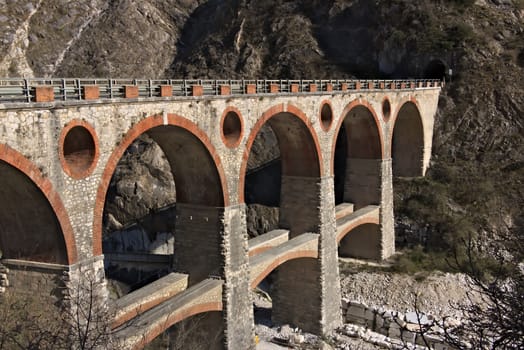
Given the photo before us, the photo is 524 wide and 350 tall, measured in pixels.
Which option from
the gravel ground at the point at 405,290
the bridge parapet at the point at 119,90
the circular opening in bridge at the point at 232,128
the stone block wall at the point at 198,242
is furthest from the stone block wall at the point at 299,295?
the bridge parapet at the point at 119,90

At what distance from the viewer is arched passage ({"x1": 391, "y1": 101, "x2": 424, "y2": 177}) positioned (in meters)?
51.6

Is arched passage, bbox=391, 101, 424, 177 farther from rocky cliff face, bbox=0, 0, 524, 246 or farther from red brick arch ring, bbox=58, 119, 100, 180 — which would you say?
red brick arch ring, bbox=58, 119, 100, 180

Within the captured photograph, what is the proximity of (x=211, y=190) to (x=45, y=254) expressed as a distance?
9.42m

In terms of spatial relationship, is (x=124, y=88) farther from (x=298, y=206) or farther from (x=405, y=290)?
(x=405, y=290)

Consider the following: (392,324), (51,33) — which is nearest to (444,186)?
(392,324)

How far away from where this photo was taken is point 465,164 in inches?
1988

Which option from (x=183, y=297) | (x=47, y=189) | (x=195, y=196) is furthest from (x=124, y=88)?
(x=183, y=297)

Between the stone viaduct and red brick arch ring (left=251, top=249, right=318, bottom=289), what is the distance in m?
0.09

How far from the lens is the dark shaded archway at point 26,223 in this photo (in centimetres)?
1762

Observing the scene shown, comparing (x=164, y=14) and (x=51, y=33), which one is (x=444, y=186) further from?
(x=51, y=33)

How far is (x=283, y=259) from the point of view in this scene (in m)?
30.6

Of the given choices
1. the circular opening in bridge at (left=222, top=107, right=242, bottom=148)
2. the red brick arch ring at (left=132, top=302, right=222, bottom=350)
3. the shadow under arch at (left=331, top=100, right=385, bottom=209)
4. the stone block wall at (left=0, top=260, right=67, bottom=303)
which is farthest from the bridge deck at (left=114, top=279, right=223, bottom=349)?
the shadow under arch at (left=331, top=100, right=385, bottom=209)

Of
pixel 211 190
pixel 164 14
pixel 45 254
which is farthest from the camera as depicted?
pixel 164 14

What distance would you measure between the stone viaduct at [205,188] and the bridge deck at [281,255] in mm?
85
